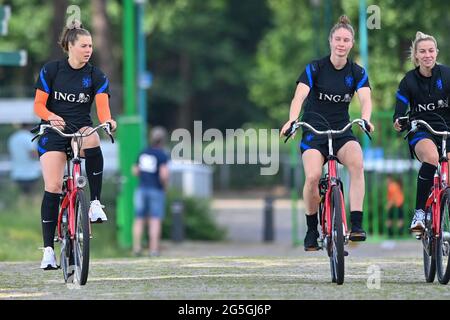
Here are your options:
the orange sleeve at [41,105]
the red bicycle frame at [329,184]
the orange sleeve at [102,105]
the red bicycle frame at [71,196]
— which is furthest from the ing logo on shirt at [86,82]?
the red bicycle frame at [329,184]

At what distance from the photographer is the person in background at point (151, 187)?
19484 mm

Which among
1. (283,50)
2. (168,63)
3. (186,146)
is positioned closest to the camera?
(186,146)

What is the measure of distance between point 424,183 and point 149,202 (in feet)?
33.4

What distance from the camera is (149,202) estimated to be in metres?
19.7

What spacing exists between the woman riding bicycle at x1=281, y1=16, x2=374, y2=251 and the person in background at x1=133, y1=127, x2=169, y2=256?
976 cm

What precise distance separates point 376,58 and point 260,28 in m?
35.0

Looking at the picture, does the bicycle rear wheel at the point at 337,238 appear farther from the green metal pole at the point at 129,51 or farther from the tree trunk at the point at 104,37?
the tree trunk at the point at 104,37

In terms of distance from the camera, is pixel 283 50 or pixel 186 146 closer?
pixel 186 146

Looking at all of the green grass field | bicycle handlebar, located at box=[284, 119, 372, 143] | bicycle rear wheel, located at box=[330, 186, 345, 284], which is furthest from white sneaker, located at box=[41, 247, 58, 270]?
bicycle rear wheel, located at box=[330, 186, 345, 284]

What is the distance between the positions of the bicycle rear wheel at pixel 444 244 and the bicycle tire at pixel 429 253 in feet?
0.32

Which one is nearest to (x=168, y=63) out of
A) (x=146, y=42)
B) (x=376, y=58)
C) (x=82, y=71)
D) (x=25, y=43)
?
(x=146, y=42)

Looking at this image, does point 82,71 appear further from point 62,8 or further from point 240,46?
point 240,46

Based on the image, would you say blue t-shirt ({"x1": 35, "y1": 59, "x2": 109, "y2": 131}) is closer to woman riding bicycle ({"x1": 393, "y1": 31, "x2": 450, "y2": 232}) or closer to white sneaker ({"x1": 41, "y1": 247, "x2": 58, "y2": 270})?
white sneaker ({"x1": 41, "y1": 247, "x2": 58, "y2": 270})

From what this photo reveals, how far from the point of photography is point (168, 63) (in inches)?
2335
